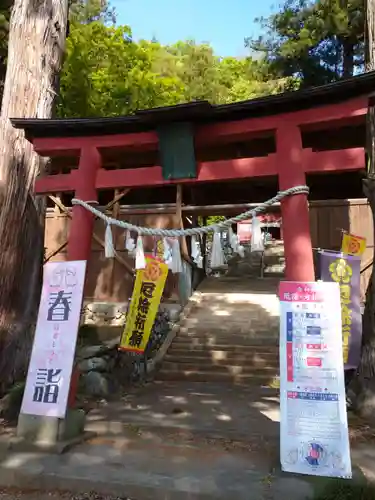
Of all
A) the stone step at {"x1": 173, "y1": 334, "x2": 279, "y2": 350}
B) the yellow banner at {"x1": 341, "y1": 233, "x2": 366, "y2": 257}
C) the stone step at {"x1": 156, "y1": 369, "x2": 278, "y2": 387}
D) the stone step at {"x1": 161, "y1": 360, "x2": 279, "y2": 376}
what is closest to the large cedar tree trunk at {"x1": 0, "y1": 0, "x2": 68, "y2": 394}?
the stone step at {"x1": 156, "y1": 369, "x2": 278, "y2": 387}

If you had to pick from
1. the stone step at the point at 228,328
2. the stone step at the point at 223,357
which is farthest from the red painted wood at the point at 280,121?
the stone step at the point at 228,328

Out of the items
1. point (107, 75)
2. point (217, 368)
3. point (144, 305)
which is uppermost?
point (107, 75)

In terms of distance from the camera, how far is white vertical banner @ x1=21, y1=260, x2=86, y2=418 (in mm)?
5105

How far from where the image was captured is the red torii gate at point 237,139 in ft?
16.5

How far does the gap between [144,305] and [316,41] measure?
14.5 meters

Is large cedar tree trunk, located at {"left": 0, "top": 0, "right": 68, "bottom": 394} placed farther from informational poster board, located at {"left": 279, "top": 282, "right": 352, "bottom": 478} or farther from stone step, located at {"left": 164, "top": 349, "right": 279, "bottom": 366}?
informational poster board, located at {"left": 279, "top": 282, "right": 352, "bottom": 478}

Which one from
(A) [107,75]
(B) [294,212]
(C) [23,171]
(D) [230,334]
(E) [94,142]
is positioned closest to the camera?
(B) [294,212]

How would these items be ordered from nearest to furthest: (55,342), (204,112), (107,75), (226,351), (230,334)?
→ 1. (55,342)
2. (204,112)
3. (226,351)
4. (230,334)
5. (107,75)

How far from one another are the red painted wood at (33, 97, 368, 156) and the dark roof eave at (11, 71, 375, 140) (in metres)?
0.07

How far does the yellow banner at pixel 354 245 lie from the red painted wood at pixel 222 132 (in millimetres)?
4062

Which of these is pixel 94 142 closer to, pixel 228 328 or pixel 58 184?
pixel 58 184

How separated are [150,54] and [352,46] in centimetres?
905

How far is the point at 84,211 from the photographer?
5.88 meters

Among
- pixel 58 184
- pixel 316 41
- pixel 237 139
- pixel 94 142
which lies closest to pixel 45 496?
pixel 58 184
